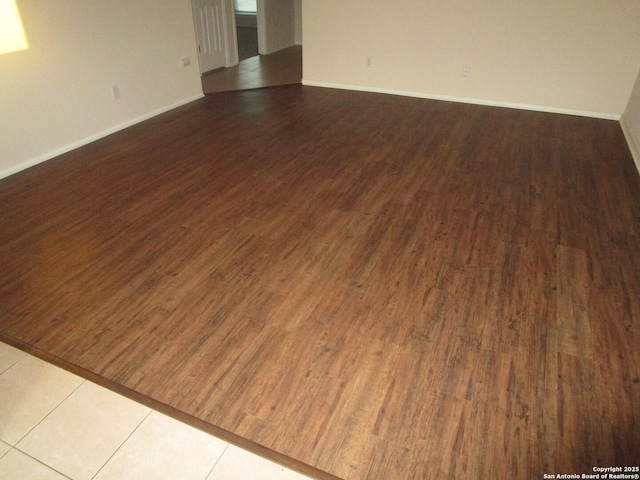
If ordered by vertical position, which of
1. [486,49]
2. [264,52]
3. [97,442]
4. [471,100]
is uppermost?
[486,49]

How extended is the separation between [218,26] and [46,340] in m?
5.24

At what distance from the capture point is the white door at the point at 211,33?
5492 millimetres

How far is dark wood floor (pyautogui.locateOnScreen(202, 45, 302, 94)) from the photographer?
5.32 m

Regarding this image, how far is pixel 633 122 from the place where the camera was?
3715mm

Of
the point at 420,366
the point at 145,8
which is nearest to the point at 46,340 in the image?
the point at 420,366

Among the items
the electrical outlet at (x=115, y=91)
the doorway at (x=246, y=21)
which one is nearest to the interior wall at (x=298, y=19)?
the doorway at (x=246, y=21)

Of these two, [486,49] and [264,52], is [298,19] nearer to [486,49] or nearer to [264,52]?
[264,52]

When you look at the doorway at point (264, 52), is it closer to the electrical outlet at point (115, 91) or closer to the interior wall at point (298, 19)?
the interior wall at point (298, 19)

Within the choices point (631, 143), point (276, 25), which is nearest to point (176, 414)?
point (631, 143)

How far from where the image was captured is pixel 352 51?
16.6ft

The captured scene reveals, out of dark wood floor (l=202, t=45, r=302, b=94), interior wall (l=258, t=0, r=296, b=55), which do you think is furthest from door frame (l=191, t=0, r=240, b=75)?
interior wall (l=258, t=0, r=296, b=55)

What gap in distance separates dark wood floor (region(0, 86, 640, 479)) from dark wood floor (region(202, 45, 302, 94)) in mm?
2012

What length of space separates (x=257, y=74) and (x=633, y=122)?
171 inches

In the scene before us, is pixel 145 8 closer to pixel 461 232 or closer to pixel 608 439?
pixel 461 232
